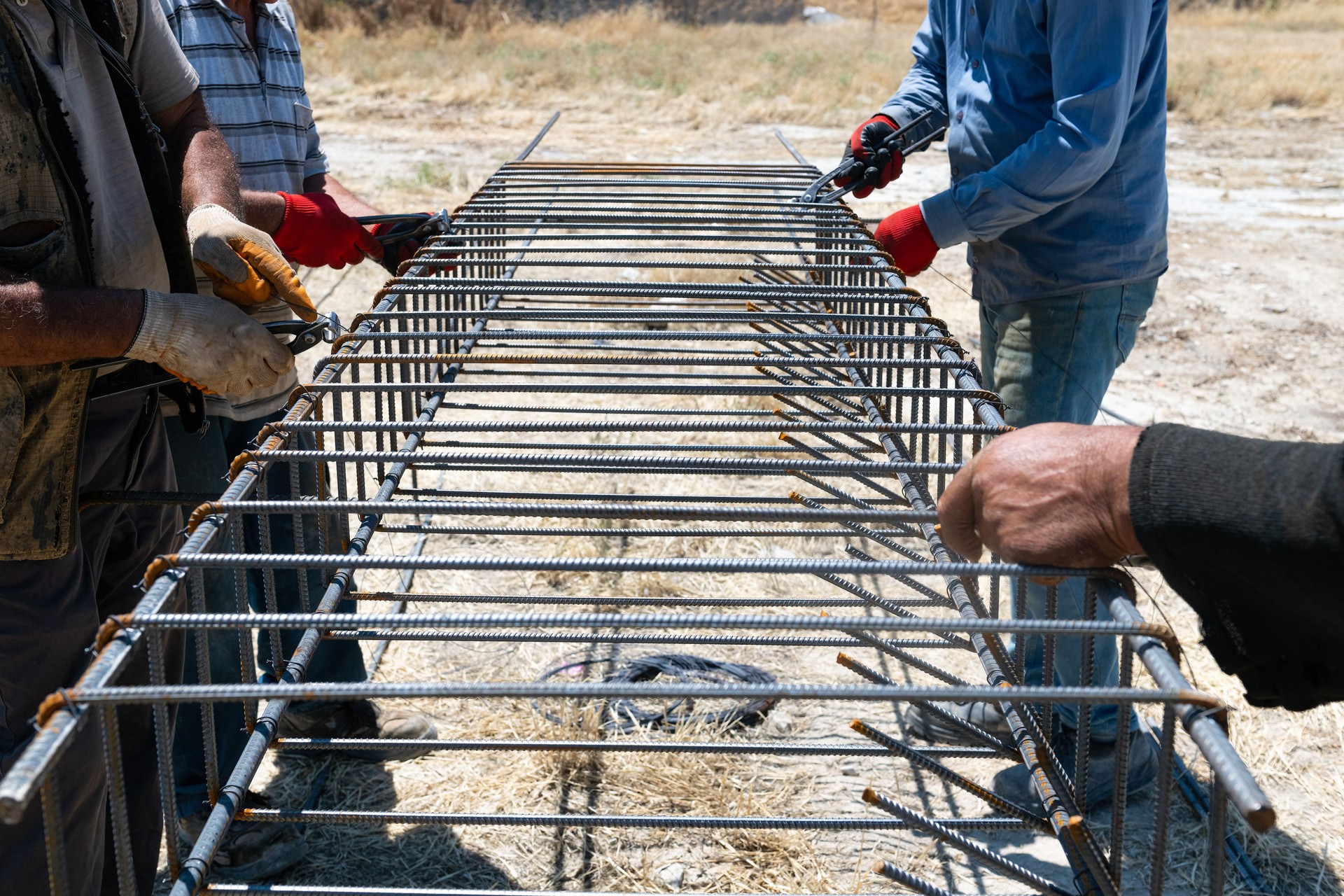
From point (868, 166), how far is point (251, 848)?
7.63 ft

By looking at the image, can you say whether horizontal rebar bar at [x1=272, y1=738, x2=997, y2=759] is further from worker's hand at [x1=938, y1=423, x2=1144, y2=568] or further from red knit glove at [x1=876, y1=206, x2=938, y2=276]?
Answer: red knit glove at [x1=876, y1=206, x2=938, y2=276]

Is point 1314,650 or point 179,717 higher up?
point 1314,650

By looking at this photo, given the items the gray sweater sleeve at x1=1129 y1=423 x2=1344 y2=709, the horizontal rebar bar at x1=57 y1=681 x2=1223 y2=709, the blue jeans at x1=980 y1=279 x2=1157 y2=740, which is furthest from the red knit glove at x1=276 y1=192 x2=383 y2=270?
the gray sweater sleeve at x1=1129 y1=423 x2=1344 y2=709

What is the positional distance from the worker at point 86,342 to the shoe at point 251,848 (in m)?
0.26

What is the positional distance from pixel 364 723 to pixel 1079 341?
2.09 meters

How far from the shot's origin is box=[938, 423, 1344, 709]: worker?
115 cm

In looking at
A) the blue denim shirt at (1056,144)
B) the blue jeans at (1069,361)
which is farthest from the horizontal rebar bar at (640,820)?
the blue denim shirt at (1056,144)

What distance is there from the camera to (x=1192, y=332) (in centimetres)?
645

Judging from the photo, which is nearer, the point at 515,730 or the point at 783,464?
the point at 783,464

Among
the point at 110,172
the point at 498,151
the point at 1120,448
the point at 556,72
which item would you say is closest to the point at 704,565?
the point at 1120,448

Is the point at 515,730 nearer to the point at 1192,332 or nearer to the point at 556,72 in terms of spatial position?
the point at 1192,332

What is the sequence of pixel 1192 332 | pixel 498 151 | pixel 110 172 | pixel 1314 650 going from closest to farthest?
1. pixel 1314 650
2. pixel 110 172
3. pixel 1192 332
4. pixel 498 151

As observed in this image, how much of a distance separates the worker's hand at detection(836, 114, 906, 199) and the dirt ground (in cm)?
131

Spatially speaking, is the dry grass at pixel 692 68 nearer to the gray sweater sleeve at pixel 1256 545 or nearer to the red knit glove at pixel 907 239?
the red knit glove at pixel 907 239
